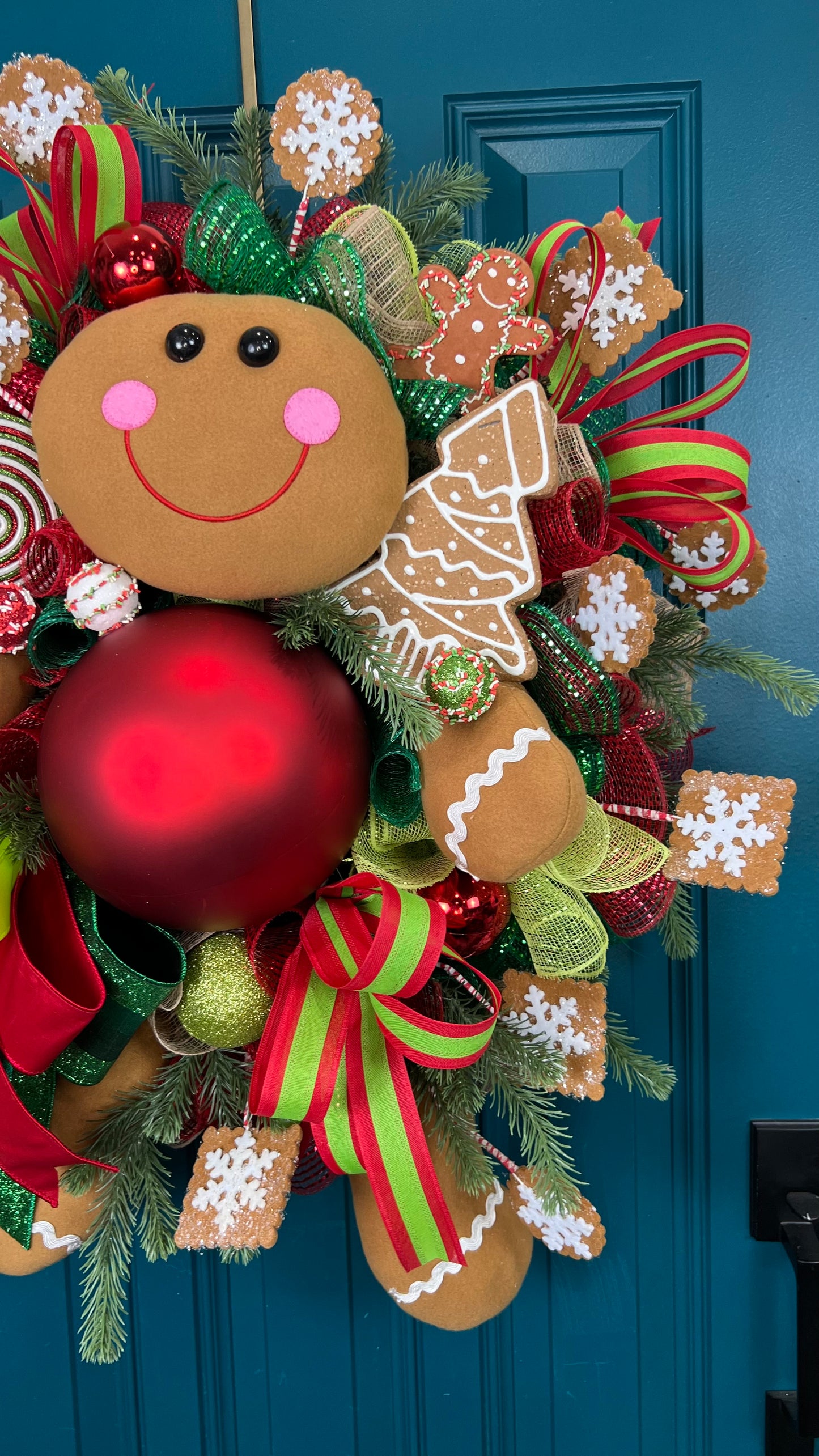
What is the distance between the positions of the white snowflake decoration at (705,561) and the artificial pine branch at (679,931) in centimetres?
23

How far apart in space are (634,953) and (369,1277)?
415mm

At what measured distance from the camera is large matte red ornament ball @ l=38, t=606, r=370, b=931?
487 mm

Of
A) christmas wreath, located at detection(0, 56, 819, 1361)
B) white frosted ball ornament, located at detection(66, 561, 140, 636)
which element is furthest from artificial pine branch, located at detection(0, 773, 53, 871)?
white frosted ball ornament, located at detection(66, 561, 140, 636)

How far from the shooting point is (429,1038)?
56 cm

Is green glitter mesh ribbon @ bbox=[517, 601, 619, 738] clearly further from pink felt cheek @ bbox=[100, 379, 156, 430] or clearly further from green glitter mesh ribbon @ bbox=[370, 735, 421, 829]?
pink felt cheek @ bbox=[100, 379, 156, 430]

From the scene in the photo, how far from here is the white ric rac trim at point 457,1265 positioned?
0.71 meters

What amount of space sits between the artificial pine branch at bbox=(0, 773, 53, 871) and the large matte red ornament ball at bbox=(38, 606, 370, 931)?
60 mm

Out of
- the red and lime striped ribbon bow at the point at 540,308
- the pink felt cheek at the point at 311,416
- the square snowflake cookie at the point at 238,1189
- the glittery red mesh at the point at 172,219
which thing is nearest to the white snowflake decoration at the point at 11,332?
the glittery red mesh at the point at 172,219

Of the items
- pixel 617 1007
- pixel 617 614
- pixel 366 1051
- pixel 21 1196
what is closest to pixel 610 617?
pixel 617 614

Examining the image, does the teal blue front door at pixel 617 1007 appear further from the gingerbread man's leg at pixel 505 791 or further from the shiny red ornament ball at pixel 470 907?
the gingerbread man's leg at pixel 505 791

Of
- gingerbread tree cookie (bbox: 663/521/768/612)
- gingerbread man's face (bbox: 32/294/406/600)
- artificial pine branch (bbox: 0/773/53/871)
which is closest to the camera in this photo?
gingerbread man's face (bbox: 32/294/406/600)

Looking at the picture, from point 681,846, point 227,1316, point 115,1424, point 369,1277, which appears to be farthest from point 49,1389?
point 681,846

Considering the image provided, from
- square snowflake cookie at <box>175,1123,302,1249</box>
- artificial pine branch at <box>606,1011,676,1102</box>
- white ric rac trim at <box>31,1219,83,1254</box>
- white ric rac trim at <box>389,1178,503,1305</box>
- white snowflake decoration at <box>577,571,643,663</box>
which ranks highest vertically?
white snowflake decoration at <box>577,571,643,663</box>

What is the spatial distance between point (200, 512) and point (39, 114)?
33 centimetres
